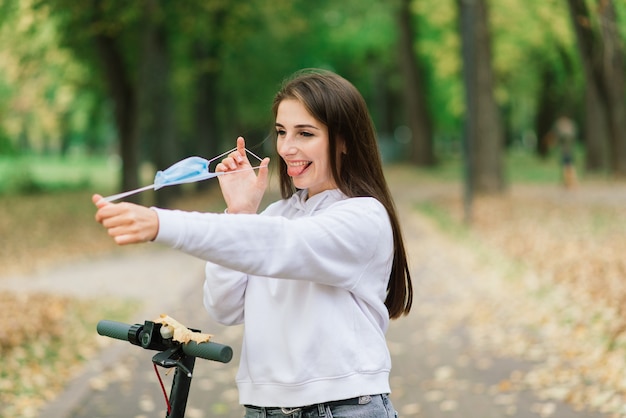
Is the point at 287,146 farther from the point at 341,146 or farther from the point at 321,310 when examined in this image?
the point at 321,310

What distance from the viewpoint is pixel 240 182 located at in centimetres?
268

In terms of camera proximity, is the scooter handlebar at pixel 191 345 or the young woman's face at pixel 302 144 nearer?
the scooter handlebar at pixel 191 345

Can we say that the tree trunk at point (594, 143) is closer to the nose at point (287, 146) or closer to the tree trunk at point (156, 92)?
the tree trunk at point (156, 92)

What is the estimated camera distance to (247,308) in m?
2.57

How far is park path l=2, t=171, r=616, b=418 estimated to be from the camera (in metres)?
6.71

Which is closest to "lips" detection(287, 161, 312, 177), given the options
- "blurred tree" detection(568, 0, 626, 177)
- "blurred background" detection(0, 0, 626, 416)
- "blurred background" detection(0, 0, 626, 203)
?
"blurred background" detection(0, 0, 626, 416)

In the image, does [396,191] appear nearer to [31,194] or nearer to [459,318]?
[31,194]

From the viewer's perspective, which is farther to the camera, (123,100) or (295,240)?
(123,100)

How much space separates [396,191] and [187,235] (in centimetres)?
2829

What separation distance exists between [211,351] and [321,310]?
38 centimetres

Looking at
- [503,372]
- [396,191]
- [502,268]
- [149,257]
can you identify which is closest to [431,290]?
[502,268]

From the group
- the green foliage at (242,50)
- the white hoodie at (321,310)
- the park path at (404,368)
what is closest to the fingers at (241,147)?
the white hoodie at (321,310)

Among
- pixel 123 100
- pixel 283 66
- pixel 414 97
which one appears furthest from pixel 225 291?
pixel 414 97

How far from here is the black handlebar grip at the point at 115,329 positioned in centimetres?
236
